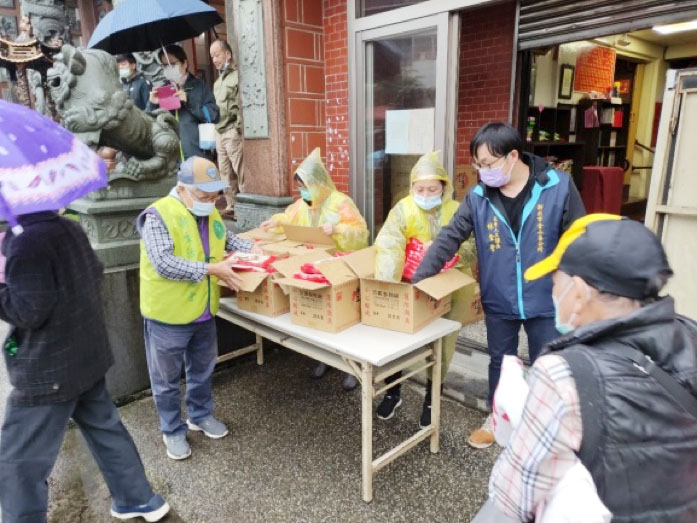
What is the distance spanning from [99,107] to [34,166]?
1818 mm

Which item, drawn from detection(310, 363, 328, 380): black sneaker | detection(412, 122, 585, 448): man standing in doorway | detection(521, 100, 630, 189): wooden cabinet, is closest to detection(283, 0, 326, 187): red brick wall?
detection(310, 363, 328, 380): black sneaker

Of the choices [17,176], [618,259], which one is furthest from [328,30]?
[618,259]

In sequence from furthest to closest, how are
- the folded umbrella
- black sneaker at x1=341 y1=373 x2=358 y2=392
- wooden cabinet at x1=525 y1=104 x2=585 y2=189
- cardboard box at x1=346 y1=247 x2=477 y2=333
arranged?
wooden cabinet at x1=525 y1=104 x2=585 y2=189 → the folded umbrella → black sneaker at x1=341 y1=373 x2=358 y2=392 → cardboard box at x1=346 y1=247 x2=477 y2=333

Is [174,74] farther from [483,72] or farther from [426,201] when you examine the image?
[483,72]

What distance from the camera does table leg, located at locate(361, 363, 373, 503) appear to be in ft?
8.31

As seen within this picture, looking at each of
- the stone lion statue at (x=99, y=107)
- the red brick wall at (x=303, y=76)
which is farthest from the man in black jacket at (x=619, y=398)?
the red brick wall at (x=303, y=76)

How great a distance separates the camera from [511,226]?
2639mm

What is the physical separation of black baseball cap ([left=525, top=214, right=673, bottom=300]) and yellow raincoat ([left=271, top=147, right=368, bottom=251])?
2551 mm

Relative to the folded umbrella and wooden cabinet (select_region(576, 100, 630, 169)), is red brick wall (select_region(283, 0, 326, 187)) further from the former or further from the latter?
wooden cabinet (select_region(576, 100, 630, 169))

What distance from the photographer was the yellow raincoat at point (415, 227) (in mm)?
2861

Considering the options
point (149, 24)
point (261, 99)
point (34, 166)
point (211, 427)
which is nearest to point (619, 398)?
point (34, 166)

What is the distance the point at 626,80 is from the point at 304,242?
923 centimetres

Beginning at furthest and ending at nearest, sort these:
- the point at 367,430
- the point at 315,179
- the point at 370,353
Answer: the point at 315,179
the point at 367,430
the point at 370,353

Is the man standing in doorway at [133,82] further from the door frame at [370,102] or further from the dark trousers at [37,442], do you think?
the dark trousers at [37,442]
